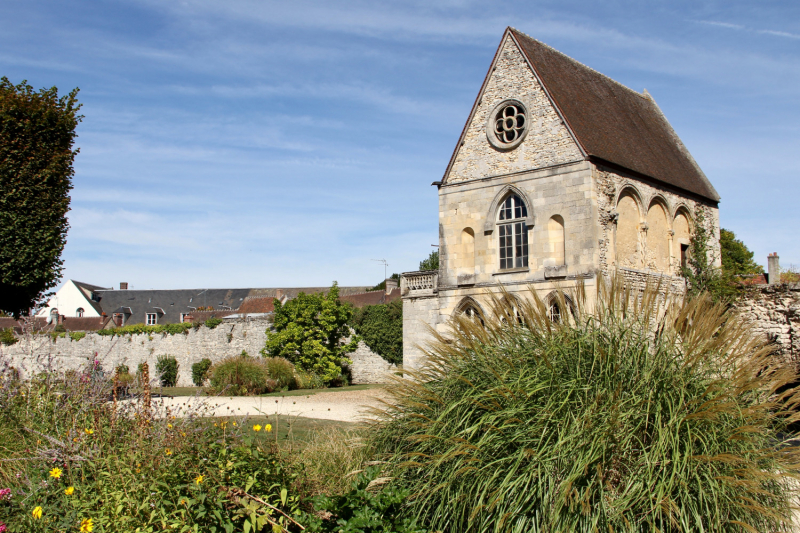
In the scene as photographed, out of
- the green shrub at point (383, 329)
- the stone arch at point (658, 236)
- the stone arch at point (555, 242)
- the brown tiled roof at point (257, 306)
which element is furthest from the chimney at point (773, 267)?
the brown tiled roof at point (257, 306)

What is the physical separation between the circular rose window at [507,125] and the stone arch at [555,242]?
225cm

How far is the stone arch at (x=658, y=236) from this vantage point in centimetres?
1639

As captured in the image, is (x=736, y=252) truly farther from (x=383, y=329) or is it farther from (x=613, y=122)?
(x=383, y=329)

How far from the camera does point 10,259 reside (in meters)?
14.6

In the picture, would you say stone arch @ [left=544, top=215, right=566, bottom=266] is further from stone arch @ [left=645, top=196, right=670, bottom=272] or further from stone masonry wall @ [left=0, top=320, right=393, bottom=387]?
stone masonry wall @ [left=0, top=320, right=393, bottom=387]

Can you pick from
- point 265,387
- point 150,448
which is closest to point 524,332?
point 150,448

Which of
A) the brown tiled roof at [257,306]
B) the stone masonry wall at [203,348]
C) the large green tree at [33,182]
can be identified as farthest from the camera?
the brown tiled roof at [257,306]

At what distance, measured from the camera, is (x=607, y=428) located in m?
4.30

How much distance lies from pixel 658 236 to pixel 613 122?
127 inches

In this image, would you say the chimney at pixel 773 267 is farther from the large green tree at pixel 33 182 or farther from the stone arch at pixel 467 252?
the large green tree at pixel 33 182

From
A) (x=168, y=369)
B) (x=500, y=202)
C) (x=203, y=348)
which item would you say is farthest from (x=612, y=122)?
(x=168, y=369)

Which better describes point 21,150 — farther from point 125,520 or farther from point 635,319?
point 635,319

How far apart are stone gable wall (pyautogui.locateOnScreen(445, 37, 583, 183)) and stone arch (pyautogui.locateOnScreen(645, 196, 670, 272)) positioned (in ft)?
10.4

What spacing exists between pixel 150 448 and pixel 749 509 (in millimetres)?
4338
